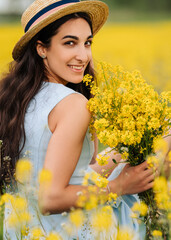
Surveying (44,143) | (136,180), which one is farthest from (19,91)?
(136,180)

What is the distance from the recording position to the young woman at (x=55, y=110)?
1880 mm

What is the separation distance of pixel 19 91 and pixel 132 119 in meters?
0.74

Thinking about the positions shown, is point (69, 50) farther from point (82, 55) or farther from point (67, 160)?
point (67, 160)

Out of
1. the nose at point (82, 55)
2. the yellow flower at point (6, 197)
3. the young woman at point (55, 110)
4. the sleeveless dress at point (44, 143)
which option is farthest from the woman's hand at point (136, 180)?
the nose at point (82, 55)

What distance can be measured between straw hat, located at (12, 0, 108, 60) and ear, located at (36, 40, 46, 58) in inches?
2.4

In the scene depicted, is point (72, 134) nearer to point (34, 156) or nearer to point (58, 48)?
point (34, 156)

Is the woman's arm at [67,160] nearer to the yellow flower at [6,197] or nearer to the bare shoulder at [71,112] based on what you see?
the bare shoulder at [71,112]

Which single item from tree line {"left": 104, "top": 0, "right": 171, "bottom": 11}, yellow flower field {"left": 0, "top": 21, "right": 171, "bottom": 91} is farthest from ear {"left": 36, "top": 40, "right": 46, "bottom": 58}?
tree line {"left": 104, "top": 0, "right": 171, "bottom": 11}

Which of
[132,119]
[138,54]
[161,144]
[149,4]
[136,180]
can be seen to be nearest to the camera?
[161,144]

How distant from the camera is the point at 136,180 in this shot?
1990mm

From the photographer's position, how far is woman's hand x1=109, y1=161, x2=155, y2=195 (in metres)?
1.99

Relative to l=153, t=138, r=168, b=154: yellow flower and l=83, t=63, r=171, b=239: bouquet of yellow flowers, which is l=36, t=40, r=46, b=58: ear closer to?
l=83, t=63, r=171, b=239: bouquet of yellow flowers

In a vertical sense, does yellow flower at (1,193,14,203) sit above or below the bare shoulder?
below

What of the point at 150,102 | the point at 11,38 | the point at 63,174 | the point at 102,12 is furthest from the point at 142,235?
the point at 11,38
